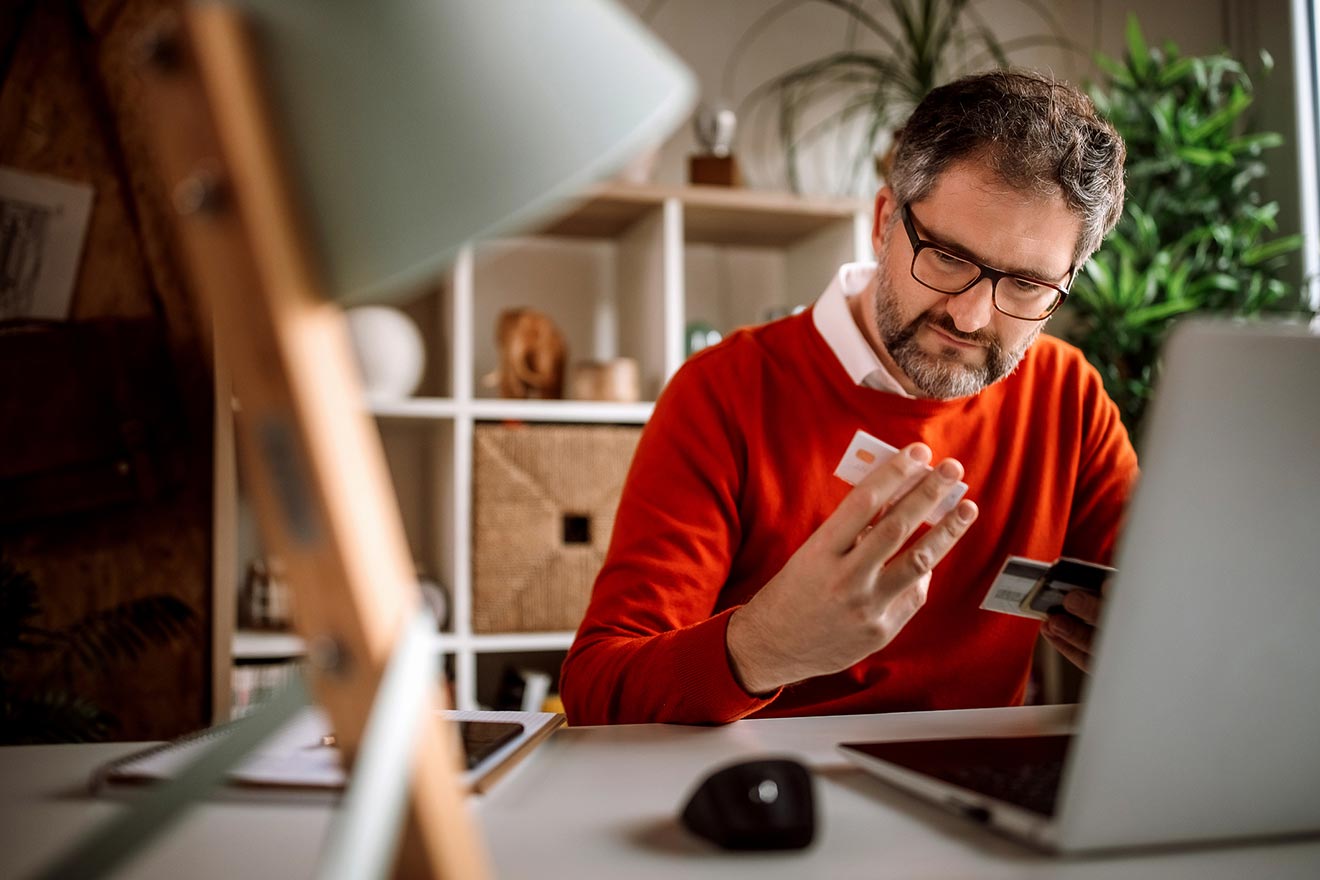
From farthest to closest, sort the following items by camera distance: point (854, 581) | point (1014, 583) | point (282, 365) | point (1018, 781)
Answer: point (1014, 583) < point (854, 581) < point (1018, 781) < point (282, 365)

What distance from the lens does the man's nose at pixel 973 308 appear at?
132cm

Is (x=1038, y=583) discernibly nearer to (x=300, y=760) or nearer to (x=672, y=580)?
(x=672, y=580)

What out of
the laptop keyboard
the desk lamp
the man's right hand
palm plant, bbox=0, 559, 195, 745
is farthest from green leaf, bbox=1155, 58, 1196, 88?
the desk lamp

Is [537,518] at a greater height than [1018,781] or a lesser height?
greater

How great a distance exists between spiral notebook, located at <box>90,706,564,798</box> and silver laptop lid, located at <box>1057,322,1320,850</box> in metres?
0.41

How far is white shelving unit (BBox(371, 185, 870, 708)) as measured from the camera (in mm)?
2402

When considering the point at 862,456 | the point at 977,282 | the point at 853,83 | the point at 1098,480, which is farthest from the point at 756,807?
the point at 853,83

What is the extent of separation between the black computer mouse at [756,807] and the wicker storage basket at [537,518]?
1807 mm

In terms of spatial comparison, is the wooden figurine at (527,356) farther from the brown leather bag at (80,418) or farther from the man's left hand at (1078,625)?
the man's left hand at (1078,625)

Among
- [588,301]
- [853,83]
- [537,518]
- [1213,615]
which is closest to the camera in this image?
[1213,615]

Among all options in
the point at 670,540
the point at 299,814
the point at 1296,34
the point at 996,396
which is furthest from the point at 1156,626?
the point at 1296,34

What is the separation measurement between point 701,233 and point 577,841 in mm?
2446

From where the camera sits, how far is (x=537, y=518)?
7.95 ft

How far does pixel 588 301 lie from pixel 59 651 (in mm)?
1571
